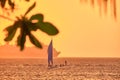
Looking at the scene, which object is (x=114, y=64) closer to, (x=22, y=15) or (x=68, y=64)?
(x=68, y=64)

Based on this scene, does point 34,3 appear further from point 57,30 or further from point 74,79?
point 74,79

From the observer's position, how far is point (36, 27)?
→ 1.53ft

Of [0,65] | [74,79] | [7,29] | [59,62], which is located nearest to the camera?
[7,29]

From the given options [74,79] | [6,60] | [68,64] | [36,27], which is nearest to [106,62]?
[68,64]

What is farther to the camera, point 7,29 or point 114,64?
point 114,64

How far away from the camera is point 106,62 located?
Result: 240 inches

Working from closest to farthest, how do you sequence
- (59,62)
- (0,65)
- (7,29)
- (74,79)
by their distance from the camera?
1. (7,29)
2. (74,79)
3. (0,65)
4. (59,62)

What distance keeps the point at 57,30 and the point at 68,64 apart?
554cm

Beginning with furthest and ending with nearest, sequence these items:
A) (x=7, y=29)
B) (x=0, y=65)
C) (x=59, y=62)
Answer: (x=59, y=62), (x=0, y=65), (x=7, y=29)

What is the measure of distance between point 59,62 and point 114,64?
1.00 metres

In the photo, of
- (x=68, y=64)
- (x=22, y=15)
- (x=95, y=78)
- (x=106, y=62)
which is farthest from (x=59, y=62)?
(x=22, y=15)

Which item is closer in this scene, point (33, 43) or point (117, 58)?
point (33, 43)

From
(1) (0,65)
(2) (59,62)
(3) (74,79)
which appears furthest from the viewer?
(2) (59,62)

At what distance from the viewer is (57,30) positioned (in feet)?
1.50
